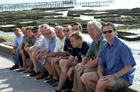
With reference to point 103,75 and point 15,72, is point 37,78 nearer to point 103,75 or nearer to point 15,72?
point 15,72

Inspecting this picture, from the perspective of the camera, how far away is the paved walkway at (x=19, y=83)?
5.61 metres

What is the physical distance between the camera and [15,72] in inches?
289

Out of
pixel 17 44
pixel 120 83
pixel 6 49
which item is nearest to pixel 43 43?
pixel 17 44

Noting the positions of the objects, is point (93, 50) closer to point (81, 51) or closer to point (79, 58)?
point (81, 51)

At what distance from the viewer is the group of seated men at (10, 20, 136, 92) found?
3.89m

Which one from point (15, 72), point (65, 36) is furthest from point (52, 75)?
point (15, 72)

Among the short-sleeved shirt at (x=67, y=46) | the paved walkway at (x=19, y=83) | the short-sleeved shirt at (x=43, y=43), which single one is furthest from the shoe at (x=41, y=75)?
the short-sleeved shirt at (x=67, y=46)

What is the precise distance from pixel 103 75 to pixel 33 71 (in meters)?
3.31

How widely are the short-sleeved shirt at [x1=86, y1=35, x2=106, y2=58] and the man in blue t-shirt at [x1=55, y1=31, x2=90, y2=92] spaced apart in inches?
11.3

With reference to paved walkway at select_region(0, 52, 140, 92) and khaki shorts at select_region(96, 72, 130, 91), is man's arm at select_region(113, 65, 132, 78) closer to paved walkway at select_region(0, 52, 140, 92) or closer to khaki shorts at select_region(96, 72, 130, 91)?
khaki shorts at select_region(96, 72, 130, 91)

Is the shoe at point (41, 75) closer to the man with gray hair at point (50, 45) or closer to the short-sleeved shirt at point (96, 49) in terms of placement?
the man with gray hair at point (50, 45)

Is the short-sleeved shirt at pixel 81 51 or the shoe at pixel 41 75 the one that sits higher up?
the short-sleeved shirt at pixel 81 51

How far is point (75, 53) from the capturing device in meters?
5.11

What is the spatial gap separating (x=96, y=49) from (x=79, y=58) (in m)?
0.76
